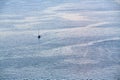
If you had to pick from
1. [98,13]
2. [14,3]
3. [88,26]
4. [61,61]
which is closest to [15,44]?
[61,61]

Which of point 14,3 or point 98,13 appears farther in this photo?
point 14,3

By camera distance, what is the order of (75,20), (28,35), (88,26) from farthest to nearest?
(75,20), (88,26), (28,35)

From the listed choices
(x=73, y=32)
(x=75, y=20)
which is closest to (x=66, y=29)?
(x=73, y=32)

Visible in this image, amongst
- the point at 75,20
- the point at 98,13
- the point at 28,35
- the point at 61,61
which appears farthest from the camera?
the point at 98,13

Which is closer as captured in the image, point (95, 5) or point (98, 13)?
point (98, 13)

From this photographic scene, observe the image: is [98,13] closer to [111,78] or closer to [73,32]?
[73,32]

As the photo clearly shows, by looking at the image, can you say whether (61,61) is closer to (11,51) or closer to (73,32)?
(11,51)

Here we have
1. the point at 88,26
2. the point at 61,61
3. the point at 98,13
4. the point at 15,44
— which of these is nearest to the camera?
the point at 61,61

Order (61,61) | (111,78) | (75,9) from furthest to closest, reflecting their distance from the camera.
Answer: (75,9)
(61,61)
(111,78)

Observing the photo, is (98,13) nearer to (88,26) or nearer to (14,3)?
(88,26)
